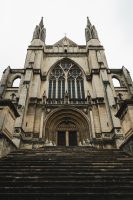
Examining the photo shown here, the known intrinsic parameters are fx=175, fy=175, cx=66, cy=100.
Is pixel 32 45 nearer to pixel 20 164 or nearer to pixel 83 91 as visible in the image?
pixel 83 91

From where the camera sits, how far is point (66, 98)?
16312mm

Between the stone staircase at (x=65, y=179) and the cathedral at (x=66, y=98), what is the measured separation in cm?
283

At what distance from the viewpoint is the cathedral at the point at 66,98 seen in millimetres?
13672

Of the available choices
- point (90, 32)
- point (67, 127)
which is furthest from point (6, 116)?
point (90, 32)

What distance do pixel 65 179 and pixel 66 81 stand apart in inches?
538

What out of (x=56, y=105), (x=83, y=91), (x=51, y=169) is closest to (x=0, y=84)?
(x=56, y=105)

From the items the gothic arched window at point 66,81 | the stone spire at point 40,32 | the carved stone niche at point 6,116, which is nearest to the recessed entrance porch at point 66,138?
the gothic arched window at point 66,81

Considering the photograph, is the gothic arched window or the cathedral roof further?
the cathedral roof

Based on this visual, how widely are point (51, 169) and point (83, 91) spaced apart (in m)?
12.3

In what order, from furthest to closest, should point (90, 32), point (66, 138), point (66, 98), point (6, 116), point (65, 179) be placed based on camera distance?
point (90, 32), point (66, 98), point (66, 138), point (6, 116), point (65, 179)

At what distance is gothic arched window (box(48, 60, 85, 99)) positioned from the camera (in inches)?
697

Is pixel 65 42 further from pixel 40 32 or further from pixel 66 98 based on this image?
pixel 66 98

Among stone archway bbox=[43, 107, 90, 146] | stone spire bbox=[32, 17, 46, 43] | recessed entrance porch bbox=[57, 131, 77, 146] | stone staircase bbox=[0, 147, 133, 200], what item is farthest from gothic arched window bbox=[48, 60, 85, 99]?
stone staircase bbox=[0, 147, 133, 200]

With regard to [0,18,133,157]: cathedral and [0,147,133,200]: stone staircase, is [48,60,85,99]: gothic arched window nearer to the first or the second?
[0,18,133,157]: cathedral
